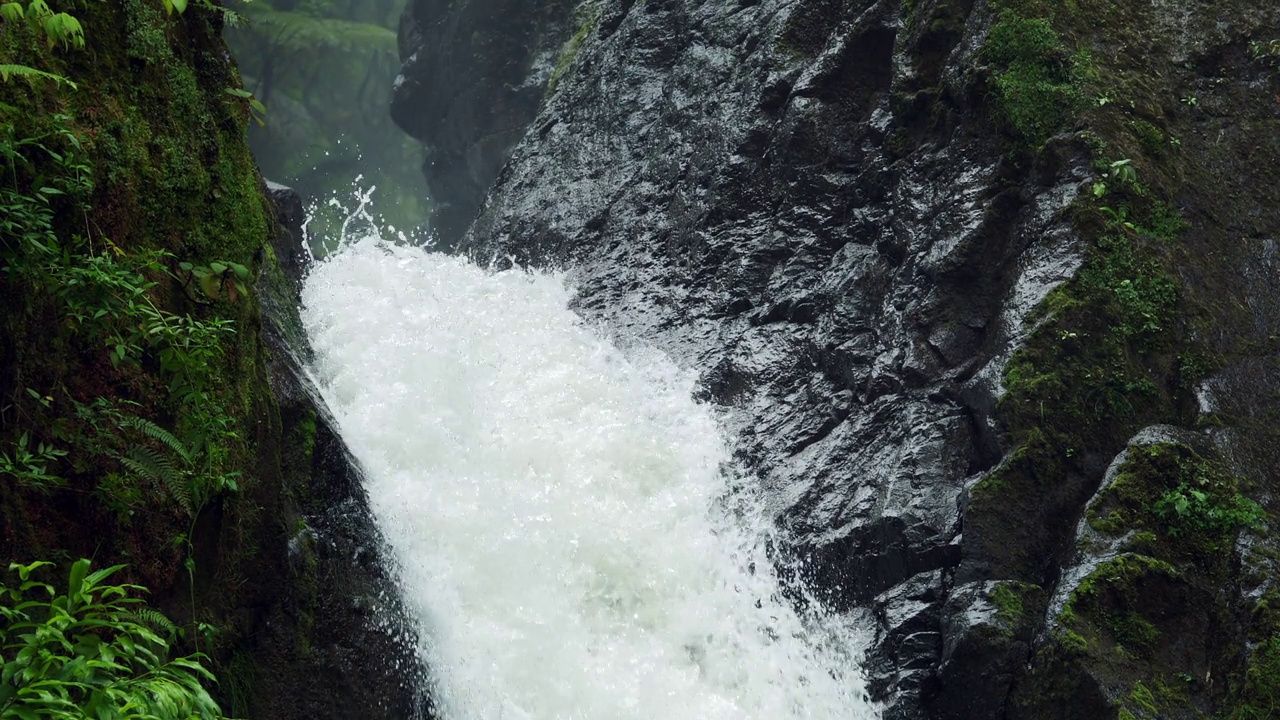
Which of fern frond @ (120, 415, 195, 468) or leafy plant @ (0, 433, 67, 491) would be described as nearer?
leafy plant @ (0, 433, 67, 491)

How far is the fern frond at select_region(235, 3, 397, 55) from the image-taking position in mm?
29875

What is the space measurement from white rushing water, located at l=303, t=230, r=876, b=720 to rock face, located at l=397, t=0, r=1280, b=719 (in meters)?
0.46

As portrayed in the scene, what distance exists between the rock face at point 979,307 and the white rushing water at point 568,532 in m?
0.46

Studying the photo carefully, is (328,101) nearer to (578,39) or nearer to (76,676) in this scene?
(578,39)

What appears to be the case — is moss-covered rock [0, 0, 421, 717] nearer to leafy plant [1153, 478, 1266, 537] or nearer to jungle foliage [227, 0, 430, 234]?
leafy plant [1153, 478, 1266, 537]

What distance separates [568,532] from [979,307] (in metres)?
3.84

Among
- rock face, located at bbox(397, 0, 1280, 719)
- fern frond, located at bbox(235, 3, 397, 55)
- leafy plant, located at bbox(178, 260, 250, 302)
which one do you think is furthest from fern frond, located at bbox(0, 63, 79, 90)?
fern frond, located at bbox(235, 3, 397, 55)

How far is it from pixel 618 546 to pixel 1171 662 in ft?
13.3

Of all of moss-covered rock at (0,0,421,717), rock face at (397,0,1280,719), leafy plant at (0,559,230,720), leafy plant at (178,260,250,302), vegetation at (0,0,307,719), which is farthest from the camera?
rock face at (397,0,1280,719)

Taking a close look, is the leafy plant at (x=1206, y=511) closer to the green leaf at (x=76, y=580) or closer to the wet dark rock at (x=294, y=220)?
the green leaf at (x=76, y=580)

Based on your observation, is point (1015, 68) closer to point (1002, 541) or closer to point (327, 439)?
point (1002, 541)

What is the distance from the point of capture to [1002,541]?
6469mm

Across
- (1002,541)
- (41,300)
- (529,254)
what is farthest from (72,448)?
(529,254)

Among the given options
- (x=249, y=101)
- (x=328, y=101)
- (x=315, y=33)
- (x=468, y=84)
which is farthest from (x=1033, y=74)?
(x=315, y=33)
